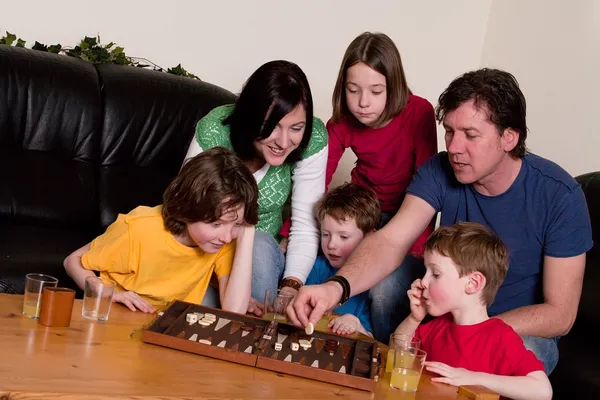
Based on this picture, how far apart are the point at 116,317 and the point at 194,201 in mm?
445

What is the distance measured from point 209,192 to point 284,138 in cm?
48

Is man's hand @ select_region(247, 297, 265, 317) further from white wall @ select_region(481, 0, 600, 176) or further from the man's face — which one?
white wall @ select_region(481, 0, 600, 176)

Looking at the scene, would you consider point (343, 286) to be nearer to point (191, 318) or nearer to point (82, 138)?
point (191, 318)

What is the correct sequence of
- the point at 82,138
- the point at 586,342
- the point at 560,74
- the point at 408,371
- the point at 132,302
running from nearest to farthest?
the point at 408,371 → the point at 132,302 → the point at 586,342 → the point at 82,138 → the point at 560,74

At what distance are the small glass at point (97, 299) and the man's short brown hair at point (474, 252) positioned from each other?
0.91 meters

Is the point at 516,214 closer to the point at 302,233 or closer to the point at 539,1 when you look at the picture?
the point at 302,233

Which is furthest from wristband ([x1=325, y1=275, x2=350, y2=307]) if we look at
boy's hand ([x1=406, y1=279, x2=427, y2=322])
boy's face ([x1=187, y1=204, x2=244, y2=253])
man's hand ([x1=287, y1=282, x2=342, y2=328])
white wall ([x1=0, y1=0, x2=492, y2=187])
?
white wall ([x1=0, y1=0, x2=492, y2=187])

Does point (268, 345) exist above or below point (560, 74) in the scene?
Answer: below

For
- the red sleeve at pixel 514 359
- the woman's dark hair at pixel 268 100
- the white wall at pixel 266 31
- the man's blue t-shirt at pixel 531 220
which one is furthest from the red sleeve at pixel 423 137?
the white wall at pixel 266 31

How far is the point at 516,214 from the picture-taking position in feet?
8.98

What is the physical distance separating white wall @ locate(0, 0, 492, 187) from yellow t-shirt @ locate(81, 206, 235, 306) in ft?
6.15

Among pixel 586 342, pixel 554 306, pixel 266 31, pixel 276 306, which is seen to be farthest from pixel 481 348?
pixel 266 31

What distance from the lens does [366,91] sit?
311 centimetres

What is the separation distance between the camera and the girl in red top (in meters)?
3.12
